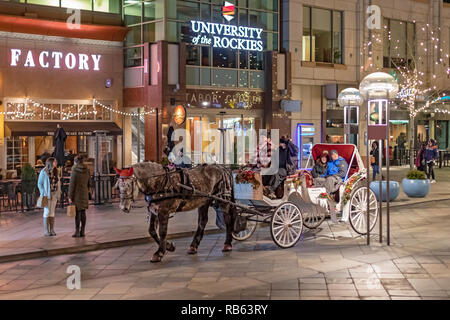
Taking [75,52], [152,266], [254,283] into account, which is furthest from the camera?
[75,52]

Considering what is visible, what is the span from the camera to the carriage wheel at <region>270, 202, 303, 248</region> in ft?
38.4

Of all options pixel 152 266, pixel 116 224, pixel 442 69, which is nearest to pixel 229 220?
pixel 152 266

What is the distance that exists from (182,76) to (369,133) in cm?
1600

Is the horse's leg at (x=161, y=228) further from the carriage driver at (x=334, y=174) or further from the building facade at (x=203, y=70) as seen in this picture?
the building facade at (x=203, y=70)

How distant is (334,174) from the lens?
44.6ft

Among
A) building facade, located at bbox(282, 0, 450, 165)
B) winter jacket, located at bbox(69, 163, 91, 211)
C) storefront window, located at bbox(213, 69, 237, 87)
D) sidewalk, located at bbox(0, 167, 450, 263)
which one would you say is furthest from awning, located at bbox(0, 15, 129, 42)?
winter jacket, located at bbox(69, 163, 91, 211)

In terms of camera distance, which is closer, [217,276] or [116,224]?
[217,276]

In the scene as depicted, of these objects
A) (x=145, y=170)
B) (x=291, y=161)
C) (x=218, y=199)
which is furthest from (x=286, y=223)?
(x=145, y=170)

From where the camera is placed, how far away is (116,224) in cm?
1481

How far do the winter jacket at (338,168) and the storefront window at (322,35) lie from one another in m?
19.5

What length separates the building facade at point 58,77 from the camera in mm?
24406

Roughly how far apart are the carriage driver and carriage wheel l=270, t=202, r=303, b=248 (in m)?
1.60

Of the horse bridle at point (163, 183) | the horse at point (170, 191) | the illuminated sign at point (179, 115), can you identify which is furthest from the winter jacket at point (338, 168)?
the illuminated sign at point (179, 115)

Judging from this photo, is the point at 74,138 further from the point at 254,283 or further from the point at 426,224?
the point at 254,283
